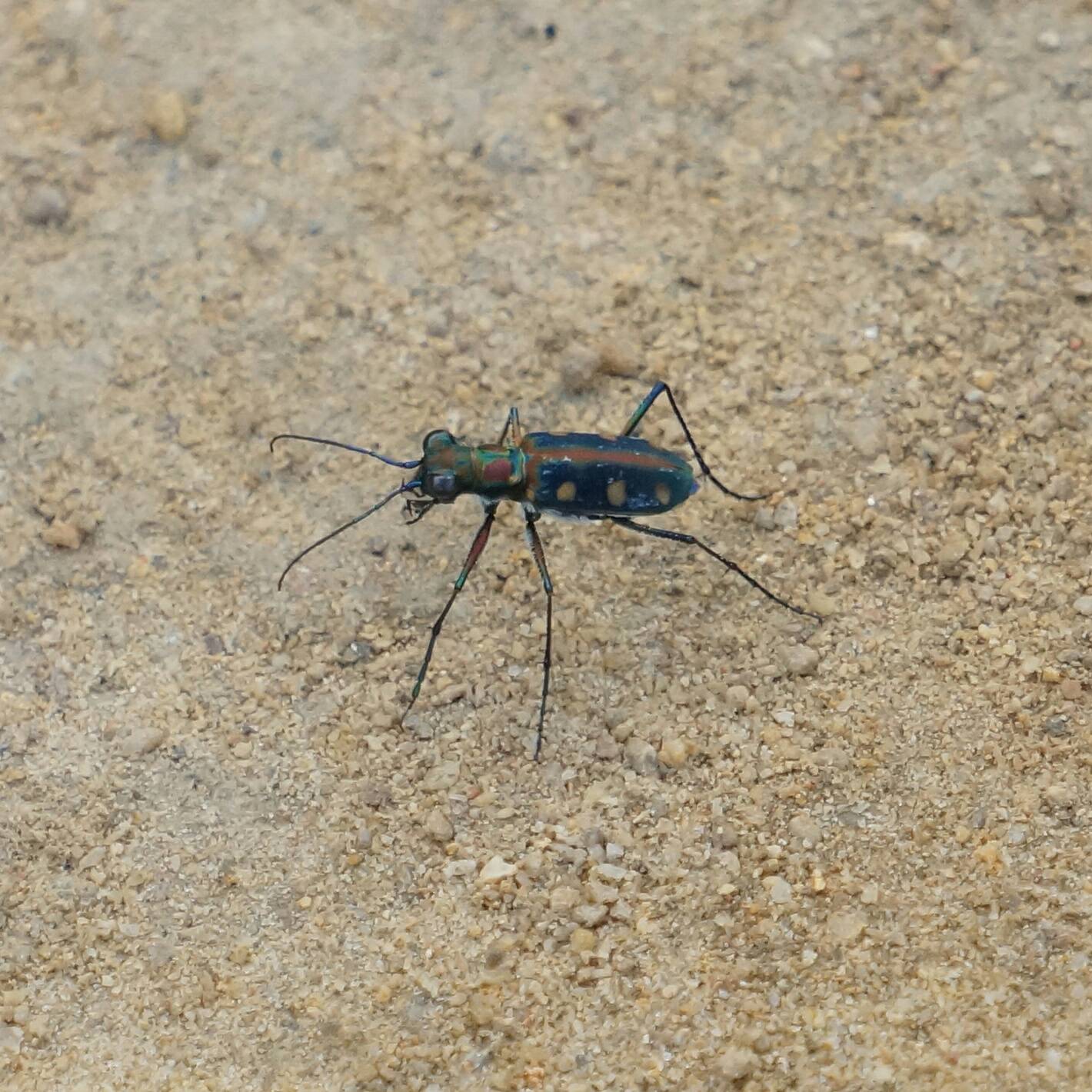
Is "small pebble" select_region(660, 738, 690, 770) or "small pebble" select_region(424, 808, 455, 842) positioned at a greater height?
"small pebble" select_region(660, 738, 690, 770)

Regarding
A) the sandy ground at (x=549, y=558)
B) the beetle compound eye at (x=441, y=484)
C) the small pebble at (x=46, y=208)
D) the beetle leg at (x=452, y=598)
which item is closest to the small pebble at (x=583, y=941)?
the sandy ground at (x=549, y=558)

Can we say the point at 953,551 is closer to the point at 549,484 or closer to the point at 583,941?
the point at 549,484

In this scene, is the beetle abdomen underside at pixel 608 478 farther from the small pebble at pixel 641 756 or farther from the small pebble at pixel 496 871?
the small pebble at pixel 496 871

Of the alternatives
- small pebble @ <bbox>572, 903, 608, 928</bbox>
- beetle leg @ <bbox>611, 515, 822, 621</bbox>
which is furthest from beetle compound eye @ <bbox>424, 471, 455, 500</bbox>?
small pebble @ <bbox>572, 903, 608, 928</bbox>

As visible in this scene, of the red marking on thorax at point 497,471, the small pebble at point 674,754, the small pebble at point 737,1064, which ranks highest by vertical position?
the red marking on thorax at point 497,471

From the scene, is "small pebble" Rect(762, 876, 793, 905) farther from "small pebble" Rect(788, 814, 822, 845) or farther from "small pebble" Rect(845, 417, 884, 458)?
"small pebble" Rect(845, 417, 884, 458)
